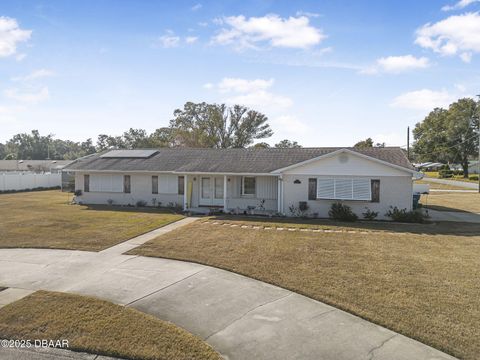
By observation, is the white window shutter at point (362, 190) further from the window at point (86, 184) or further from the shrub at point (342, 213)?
the window at point (86, 184)

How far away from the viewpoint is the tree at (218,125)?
1986 inches

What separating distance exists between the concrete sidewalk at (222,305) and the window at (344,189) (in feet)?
32.7

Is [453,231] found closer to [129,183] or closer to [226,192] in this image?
[226,192]

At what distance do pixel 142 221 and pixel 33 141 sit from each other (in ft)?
317

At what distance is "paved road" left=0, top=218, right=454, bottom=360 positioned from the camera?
4949mm

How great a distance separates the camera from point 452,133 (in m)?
53.9

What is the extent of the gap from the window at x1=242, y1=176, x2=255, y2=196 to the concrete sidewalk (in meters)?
10.4

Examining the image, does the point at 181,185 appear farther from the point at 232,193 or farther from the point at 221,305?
the point at 221,305

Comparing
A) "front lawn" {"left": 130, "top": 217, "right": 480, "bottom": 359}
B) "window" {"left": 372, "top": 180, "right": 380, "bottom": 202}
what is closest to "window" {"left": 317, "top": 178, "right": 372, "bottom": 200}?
"window" {"left": 372, "top": 180, "right": 380, "bottom": 202}

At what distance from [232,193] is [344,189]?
630 cm

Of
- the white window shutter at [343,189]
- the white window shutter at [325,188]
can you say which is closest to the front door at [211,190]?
the white window shutter at [325,188]

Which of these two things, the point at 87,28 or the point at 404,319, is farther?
the point at 87,28

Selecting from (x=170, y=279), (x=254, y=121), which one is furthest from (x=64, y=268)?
(x=254, y=121)

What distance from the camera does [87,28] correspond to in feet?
37.8
